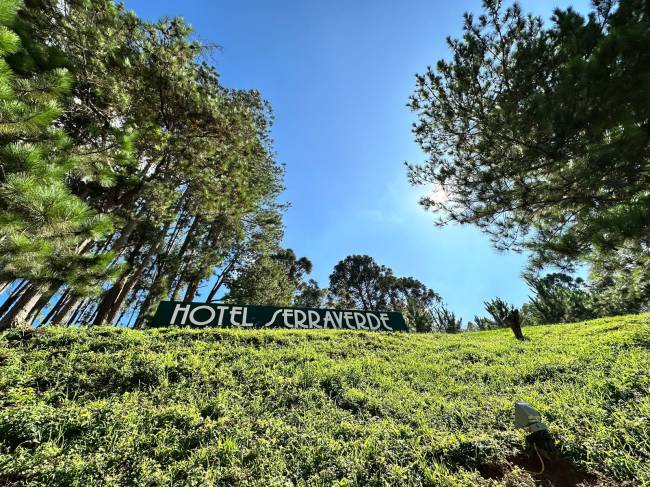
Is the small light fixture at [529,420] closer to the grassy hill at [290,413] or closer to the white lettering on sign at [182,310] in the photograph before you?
the grassy hill at [290,413]

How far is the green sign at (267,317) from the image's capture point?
24.9ft

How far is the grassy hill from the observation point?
2.57 m

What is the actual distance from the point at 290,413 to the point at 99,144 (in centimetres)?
647

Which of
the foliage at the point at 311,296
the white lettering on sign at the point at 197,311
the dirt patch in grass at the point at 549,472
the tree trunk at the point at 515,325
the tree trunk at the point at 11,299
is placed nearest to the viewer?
the dirt patch in grass at the point at 549,472

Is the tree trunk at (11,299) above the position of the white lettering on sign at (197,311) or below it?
above

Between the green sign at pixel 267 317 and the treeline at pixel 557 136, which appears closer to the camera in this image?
the treeline at pixel 557 136

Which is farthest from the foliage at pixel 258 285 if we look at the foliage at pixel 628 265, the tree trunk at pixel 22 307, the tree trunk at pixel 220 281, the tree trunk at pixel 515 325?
the foliage at pixel 628 265

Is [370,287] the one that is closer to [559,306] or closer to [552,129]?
[559,306]

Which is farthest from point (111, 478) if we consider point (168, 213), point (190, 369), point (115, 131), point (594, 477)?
point (168, 213)

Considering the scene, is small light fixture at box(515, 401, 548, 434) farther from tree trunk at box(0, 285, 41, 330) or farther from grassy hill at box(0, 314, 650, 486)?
tree trunk at box(0, 285, 41, 330)

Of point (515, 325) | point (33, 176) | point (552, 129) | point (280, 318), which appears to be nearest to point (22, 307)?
point (33, 176)

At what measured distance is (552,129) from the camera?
4.77 m

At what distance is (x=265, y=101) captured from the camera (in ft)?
43.1

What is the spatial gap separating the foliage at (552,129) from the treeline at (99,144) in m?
6.65
